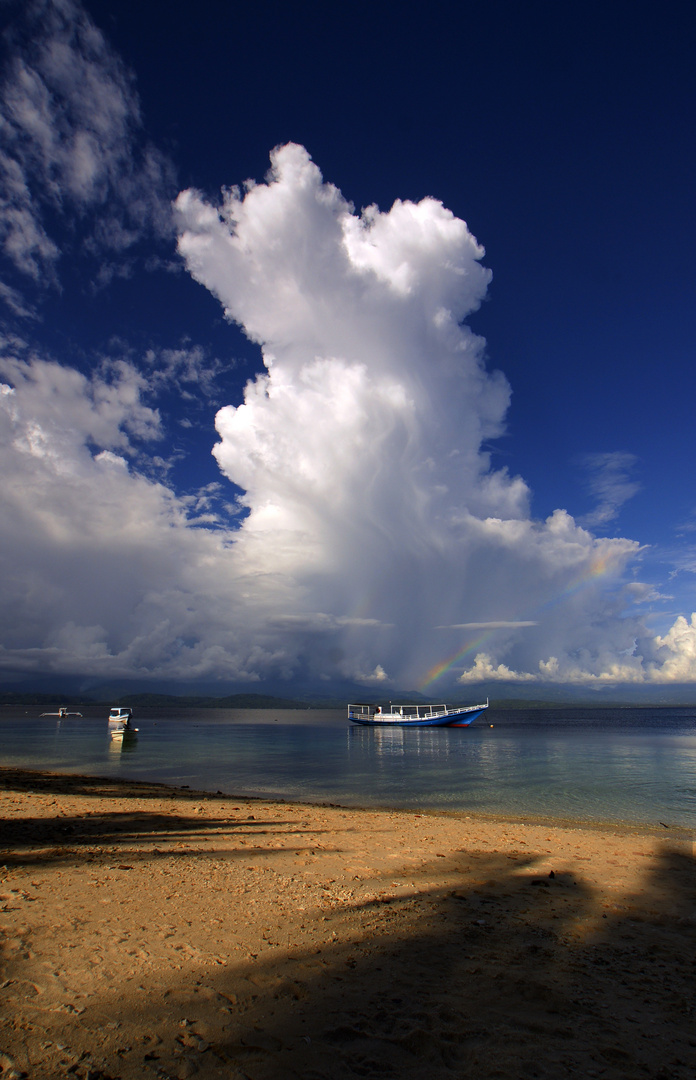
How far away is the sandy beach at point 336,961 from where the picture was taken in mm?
4953

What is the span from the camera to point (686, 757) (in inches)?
2093

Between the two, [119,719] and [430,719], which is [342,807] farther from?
[430,719]

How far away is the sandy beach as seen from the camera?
4.95 m

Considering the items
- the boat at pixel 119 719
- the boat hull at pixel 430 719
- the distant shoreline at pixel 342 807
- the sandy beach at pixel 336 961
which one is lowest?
the boat hull at pixel 430 719

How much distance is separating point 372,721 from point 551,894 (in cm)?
12157

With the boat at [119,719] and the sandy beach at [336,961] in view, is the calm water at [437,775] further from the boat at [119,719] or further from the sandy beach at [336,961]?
the boat at [119,719]

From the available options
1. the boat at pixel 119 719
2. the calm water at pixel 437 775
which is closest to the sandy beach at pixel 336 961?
the calm water at pixel 437 775

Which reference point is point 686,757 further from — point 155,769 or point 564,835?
point 155,769

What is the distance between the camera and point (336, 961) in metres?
6.95

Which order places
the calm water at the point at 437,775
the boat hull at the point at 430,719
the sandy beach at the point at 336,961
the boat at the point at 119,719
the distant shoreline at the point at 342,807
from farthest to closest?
the boat hull at the point at 430,719, the boat at the point at 119,719, the calm water at the point at 437,775, the distant shoreline at the point at 342,807, the sandy beach at the point at 336,961

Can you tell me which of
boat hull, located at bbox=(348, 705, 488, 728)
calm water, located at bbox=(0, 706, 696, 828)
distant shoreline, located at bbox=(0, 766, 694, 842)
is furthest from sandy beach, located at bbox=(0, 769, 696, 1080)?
boat hull, located at bbox=(348, 705, 488, 728)

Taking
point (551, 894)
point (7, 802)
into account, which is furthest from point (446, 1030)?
point (7, 802)

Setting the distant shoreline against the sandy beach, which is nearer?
the sandy beach

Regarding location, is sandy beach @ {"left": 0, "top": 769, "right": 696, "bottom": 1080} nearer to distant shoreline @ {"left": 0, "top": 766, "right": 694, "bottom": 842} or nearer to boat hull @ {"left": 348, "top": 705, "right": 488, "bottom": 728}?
distant shoreline @ {"left": 0, "top": 766, "right": 694, "bottom": 842}
